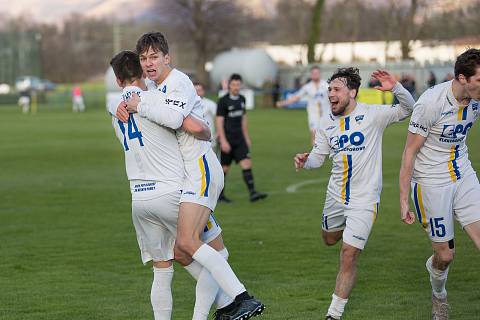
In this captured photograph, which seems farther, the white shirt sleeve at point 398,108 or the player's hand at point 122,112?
the white shirt sleeve at point 398,108

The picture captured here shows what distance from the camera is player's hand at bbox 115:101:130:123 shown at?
6655 millimetres

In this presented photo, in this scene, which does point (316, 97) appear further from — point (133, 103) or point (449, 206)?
point (133, 103)

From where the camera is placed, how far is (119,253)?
1130 cm

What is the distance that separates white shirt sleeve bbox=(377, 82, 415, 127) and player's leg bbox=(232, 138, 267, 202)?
→ 8334 millimetres

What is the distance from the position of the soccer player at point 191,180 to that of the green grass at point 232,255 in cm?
144

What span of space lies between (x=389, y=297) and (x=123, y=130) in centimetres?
327

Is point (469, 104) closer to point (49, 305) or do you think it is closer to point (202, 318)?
point (202, 318)

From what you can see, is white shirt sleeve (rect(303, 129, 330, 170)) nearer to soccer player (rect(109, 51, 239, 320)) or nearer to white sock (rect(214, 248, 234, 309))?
white sock (rect(214, 248, 234, 309))

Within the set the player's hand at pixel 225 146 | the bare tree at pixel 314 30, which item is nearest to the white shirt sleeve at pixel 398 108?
the player's hand at pixel 225 146

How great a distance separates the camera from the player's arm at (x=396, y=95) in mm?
7684

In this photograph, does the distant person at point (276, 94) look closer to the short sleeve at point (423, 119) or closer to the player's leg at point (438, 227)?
the player's leg at point (438, 227)

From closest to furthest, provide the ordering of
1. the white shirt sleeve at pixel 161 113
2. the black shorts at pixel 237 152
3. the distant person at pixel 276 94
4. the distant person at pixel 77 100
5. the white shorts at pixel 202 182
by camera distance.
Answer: the white shirt sleeve at pixel 161 113
the white shorts at pixel 202 182
the black shorts at pixel 237 152
the distant person at pixel 77 100
the distant person at pixel 276 94

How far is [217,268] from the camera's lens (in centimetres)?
676

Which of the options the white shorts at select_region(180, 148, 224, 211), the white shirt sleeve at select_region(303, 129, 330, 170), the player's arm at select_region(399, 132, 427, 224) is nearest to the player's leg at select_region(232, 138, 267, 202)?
the white shirt sleeve at select_region(303, 129, 330, 170)
